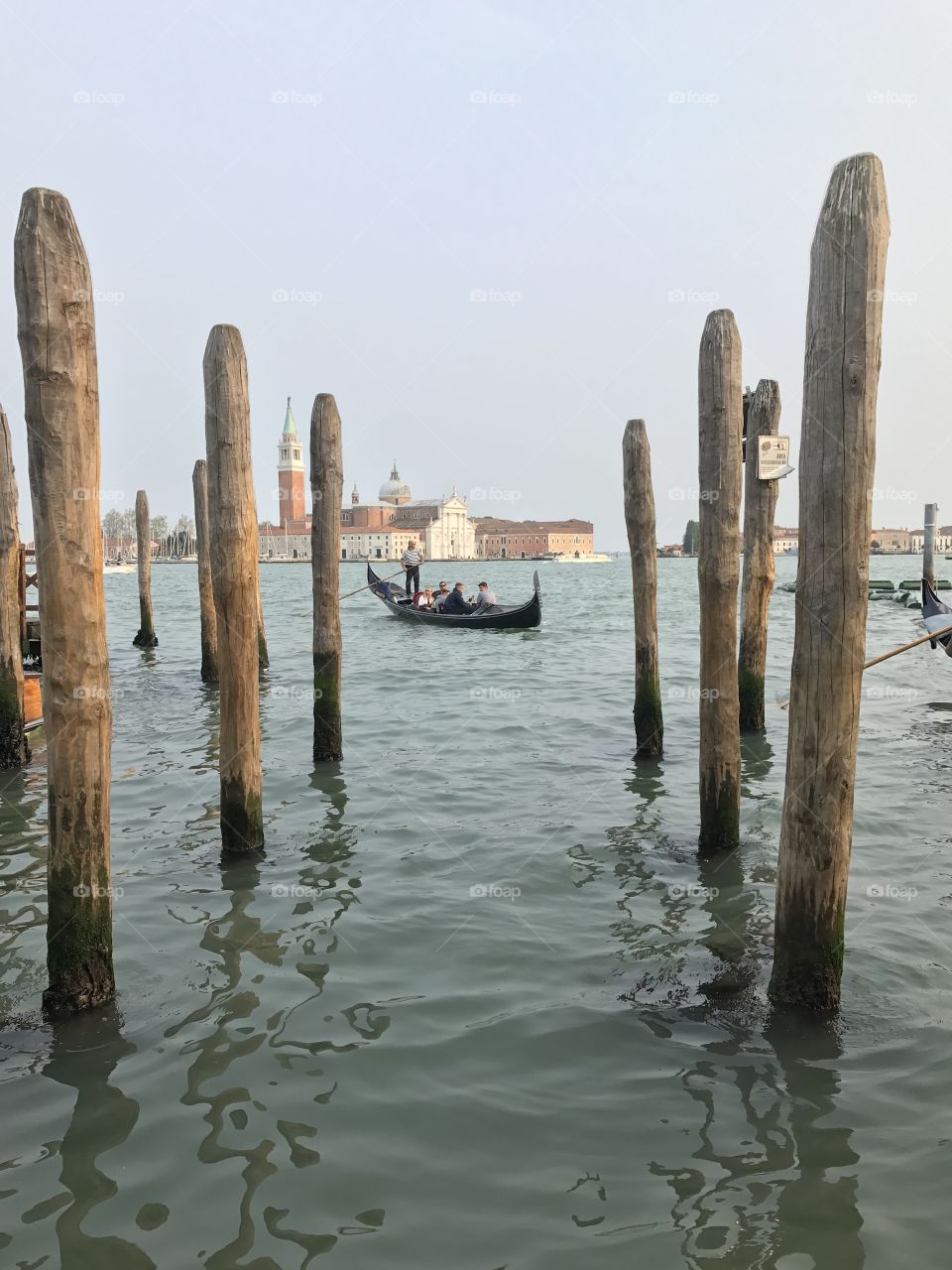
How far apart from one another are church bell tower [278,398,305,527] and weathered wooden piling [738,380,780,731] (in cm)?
10381

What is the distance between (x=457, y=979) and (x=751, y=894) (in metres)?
1.52

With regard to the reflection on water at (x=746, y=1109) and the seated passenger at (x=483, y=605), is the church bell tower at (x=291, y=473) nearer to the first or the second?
the seated passenger at (x=483, y=605)

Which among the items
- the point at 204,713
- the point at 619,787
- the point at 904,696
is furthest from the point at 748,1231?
the point at 904,696

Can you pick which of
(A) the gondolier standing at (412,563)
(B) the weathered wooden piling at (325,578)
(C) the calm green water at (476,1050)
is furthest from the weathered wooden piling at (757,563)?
(A) the gondolier standing at (412,563)

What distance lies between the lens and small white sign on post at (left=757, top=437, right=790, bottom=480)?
17.4ft

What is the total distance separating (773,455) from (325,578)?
3.21 meters

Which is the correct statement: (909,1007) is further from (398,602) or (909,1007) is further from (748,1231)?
(398,602)

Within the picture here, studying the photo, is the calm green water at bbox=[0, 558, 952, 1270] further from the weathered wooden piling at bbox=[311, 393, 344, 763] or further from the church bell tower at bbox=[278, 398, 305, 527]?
the church bell tower at bbox=[278, 398, 305, 527]

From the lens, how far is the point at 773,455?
5.41 metres

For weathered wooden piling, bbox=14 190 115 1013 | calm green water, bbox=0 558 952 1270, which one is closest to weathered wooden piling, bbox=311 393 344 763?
calm green water, bbox=0 558 952 1270

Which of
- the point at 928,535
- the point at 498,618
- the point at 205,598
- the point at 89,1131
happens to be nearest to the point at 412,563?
A: the point at 498,618

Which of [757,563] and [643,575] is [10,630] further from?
[757,563]

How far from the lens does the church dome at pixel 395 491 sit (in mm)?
123938

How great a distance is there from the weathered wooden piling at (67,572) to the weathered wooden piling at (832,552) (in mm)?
2146
